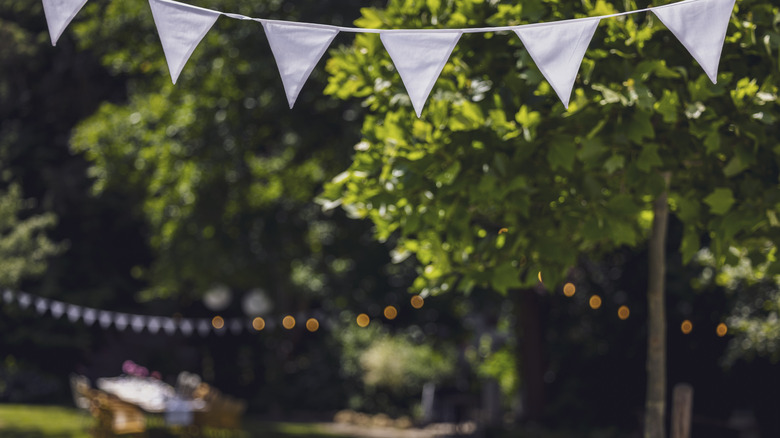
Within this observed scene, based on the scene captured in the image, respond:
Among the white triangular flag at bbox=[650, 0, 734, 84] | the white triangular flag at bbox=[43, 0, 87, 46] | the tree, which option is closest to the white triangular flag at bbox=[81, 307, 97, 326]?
the tree

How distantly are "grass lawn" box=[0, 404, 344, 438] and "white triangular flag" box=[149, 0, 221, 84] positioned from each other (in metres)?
9.71

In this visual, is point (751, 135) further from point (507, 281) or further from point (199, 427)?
point (199, 427)

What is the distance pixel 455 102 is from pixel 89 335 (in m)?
17.6

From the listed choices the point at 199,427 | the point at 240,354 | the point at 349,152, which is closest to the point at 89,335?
the point at 240,354

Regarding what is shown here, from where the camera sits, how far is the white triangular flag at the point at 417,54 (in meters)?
4.04

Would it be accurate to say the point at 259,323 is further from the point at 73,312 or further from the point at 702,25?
the point at 702,25

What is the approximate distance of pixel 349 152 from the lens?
11344 millimetres

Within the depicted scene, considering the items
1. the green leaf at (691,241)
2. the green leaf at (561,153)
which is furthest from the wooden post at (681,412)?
the green leaf at (561,153)

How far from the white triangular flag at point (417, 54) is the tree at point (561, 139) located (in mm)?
886

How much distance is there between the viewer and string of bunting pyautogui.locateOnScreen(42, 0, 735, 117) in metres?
3.93

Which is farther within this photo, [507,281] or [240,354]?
[240,354]

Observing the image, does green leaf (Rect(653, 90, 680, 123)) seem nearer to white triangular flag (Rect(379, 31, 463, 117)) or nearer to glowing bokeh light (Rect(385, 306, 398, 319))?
white triangular flag (Rect(379, 31, 463, 117))

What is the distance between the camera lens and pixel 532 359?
14875 millimetres

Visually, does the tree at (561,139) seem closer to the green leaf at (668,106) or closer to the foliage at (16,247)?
the green leaf at (668,106)
